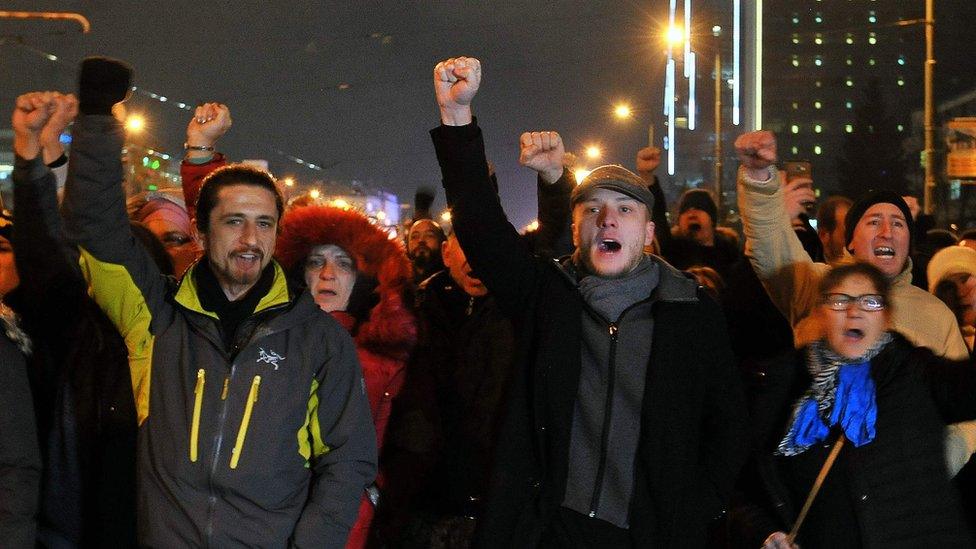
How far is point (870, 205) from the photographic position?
21.3 feet

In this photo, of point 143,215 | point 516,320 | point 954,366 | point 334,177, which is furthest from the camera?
point 334,177

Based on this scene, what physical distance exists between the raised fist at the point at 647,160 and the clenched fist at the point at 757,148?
4398 mm

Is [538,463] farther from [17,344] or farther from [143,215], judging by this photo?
[143,215]

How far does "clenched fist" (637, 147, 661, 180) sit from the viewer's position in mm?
10055

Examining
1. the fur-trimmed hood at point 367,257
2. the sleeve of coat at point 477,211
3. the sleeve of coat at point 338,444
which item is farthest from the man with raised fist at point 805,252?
the sleeve of coat at point 338,444

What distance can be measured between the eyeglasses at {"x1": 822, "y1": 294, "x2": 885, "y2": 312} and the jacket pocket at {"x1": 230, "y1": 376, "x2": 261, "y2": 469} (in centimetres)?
244

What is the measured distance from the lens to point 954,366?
5473mm

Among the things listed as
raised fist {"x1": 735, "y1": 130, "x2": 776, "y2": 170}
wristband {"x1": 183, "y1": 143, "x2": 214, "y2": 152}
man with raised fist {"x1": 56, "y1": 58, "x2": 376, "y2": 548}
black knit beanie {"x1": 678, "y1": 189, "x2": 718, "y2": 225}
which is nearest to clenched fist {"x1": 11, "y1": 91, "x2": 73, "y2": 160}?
man with raised fist {"x1": 56, "y1": 58, "x2": 376, "y2": 548}

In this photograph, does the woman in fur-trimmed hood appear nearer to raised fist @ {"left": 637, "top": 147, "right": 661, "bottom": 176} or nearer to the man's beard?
the man's beard

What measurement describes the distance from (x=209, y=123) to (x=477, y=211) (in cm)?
136

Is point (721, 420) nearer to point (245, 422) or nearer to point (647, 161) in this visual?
point (245, 422)

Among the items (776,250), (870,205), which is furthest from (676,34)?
(776,250)

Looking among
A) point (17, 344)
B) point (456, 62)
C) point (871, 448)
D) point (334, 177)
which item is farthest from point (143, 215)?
point (334, 177)

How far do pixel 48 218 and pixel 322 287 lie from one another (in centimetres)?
126
